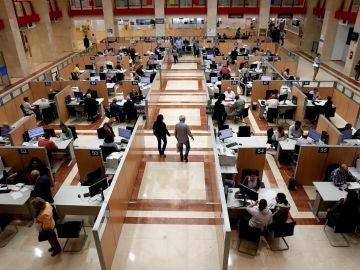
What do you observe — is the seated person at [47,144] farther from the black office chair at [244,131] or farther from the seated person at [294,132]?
the seated person at [294,132]

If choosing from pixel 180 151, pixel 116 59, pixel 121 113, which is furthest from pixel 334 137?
pixel 116 59

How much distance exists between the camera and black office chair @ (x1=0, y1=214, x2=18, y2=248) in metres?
6.11

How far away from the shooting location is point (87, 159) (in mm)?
7336

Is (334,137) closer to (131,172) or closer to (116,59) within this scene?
(131,172)

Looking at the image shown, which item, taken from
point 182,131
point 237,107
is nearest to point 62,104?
point 182,131

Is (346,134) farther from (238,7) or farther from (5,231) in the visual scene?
(238,7)

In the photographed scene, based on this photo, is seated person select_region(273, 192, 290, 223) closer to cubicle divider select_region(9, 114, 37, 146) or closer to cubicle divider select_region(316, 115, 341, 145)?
cubicle divider select_region(316, 115, 341, 145)

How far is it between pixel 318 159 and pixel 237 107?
13.8 feet

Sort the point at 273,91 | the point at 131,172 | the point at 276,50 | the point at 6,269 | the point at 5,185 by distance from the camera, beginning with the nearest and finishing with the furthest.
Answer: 1. the point at 6,269
2. the point at 5,185
3. the point at 131,172
4. the point at 273,91
5. the point at 276,50

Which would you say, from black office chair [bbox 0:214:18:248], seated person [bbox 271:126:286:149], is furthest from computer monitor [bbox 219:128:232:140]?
black office chair [bbox 0:214:18:248]

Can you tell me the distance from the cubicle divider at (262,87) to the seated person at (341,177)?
A: 21.4 feet

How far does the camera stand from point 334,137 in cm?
809

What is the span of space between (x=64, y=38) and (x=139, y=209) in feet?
74.3

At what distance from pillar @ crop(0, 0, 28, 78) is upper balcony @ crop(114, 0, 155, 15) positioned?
30.1 feet
